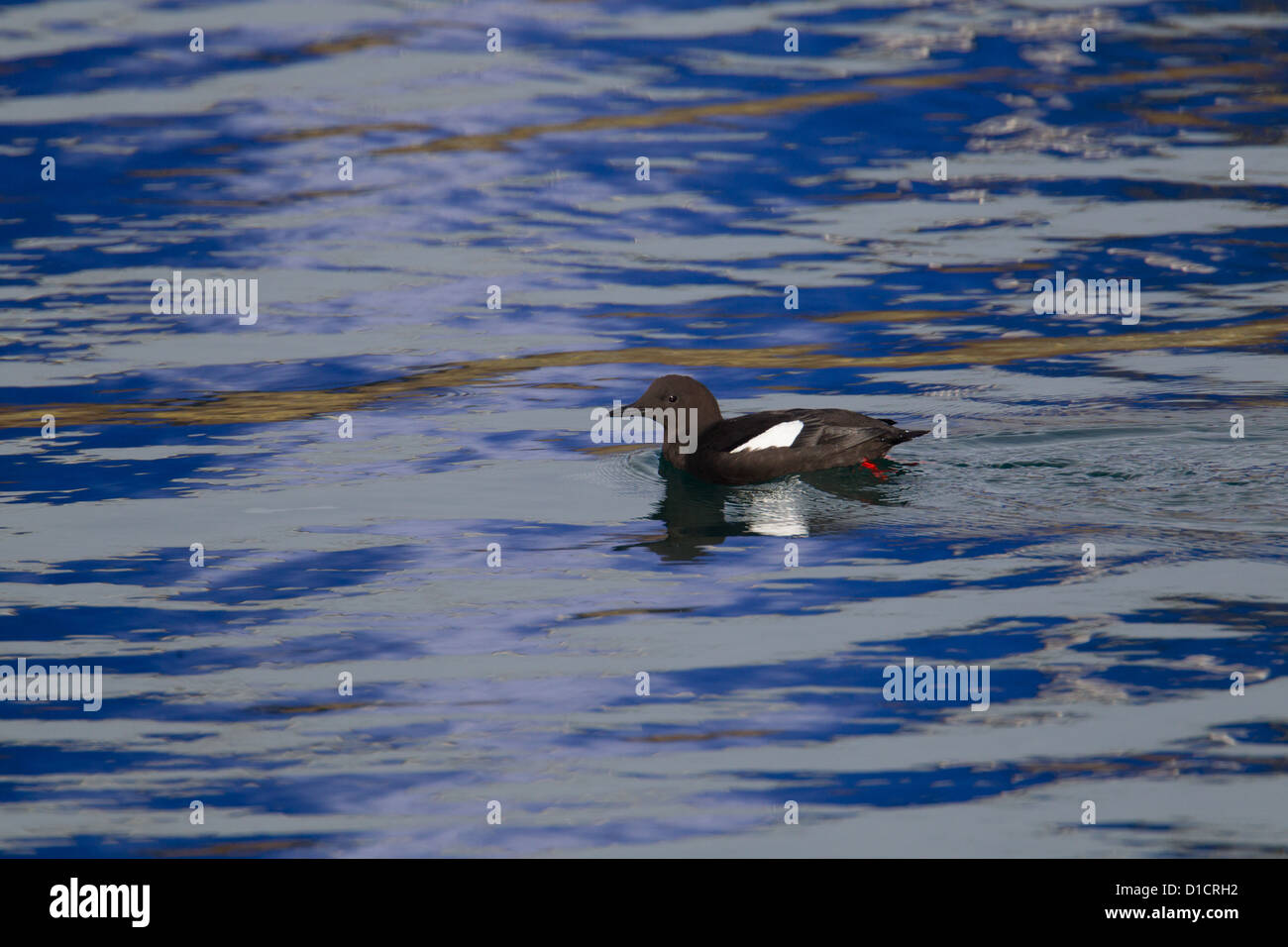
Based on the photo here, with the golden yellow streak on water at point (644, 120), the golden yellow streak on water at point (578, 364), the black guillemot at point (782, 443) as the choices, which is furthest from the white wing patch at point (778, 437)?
the golden yellow streak on water at point (644, 120)

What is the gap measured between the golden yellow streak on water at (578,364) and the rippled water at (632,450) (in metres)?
0.06

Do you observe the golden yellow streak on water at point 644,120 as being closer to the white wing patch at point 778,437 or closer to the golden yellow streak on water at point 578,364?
the golden yellow streak on water at point 578,364

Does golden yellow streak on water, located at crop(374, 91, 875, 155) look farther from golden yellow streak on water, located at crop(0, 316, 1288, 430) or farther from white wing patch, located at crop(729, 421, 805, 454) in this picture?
white wing patch, located at crop(729, 421, 805, 454)

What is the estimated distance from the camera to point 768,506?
9.84 meters

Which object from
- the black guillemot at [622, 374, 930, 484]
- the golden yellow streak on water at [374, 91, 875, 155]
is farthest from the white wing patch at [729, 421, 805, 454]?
the golden yellow streak on water at [374, 91, 875, 155]

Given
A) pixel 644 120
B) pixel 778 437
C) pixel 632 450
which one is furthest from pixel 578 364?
pixel 644 120

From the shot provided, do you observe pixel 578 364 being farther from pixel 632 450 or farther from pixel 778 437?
pixel 778 437

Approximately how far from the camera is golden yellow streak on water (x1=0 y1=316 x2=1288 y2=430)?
12.1m

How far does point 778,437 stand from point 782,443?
0.15 ft

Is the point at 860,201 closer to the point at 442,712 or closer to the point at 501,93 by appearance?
the point at 501,93

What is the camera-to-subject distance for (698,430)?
10391 millimetres

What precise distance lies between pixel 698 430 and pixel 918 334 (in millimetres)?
3674

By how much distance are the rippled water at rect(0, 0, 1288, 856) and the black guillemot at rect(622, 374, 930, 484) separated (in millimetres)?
171

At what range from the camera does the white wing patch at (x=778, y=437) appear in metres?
9.82
